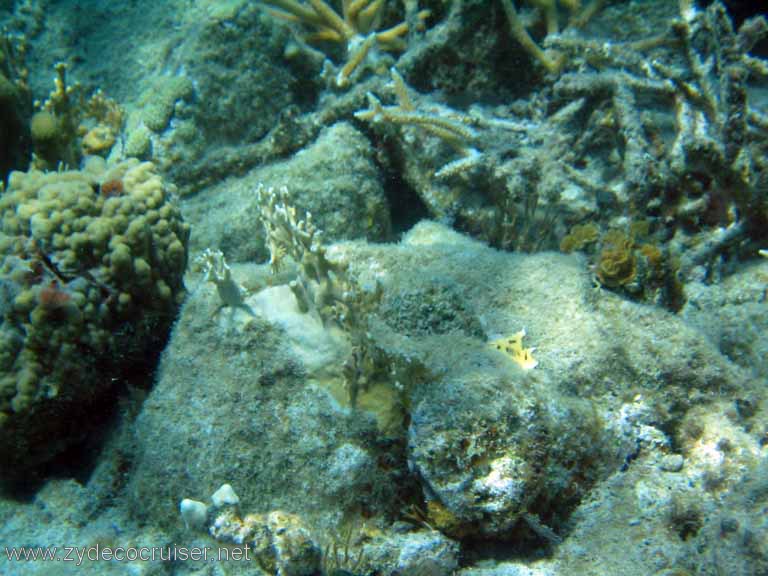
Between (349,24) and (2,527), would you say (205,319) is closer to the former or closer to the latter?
(2,527)

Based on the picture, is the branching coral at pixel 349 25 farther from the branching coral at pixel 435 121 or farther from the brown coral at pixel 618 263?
the brown coral at pixel 618 263

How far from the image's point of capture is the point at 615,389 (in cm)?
279

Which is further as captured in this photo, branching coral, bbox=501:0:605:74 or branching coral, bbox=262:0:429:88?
branching coral, bbox=262:0:429:88

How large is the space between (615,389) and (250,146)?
405 cm

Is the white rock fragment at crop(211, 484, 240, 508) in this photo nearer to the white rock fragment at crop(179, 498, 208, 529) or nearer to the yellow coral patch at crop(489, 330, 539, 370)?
the white rock fragment at crop(179, 498, 208, 529)

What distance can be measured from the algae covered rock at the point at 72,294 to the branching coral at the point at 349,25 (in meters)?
2.86

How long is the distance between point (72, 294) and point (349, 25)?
166 inches

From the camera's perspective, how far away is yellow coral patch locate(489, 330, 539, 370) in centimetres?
277

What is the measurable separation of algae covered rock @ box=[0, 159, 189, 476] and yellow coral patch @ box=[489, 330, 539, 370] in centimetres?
230

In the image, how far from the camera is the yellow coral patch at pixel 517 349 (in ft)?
9.10

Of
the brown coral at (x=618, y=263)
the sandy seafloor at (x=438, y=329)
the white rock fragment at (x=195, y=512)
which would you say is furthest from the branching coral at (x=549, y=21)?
the white rock fragment at (x=195, y=512)

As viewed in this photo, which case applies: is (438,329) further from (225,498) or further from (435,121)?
(435,121)

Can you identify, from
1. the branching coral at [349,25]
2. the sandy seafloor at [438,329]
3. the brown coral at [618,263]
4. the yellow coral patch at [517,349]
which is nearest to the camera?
the sandy seafloor at [438,329]

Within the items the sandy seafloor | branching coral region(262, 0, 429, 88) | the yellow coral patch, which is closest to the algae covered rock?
the sandy seafloor
